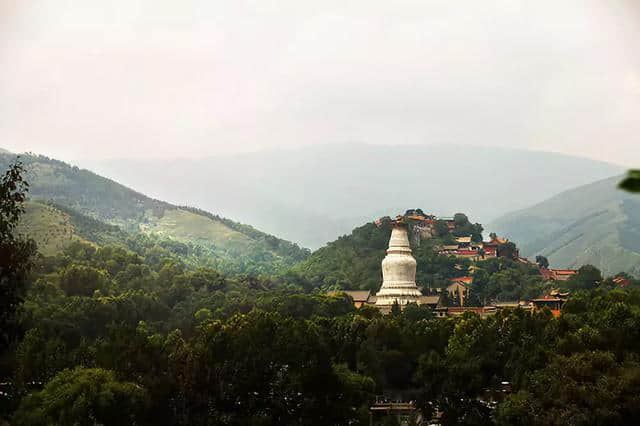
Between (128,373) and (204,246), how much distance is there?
15525cm

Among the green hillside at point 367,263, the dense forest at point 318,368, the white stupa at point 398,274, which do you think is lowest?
the dense forest at point 318,368

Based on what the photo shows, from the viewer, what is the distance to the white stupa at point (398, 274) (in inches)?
3383

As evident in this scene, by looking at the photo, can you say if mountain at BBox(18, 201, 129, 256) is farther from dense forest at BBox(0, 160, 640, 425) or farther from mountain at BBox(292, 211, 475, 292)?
dense forest at BBox(0, 160, 640, 425)

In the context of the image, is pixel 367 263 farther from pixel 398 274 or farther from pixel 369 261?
pixel 398 274

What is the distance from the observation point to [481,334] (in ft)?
164

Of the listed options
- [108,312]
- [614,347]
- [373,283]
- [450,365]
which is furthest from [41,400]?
[373,283]

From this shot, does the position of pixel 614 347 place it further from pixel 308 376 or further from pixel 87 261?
pixel 87 261

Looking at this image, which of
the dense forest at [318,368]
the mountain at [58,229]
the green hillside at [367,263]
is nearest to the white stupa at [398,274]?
the green hillside at [367,263]

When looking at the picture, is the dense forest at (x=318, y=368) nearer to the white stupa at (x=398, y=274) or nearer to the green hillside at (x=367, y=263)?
the white stupa at (x=398, y=274)

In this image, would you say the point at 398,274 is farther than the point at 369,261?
No

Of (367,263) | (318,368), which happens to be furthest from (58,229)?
(318,368)

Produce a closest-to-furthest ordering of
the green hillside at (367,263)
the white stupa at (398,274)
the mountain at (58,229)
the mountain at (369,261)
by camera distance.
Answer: the white stupa at (398,274) < the green hillside at (367,263) < the mountain at (369,261) < the mountain at (58,229)

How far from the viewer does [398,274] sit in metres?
88.6

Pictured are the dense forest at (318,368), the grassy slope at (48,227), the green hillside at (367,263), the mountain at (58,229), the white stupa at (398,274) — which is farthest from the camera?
the mountain at (58,229)
